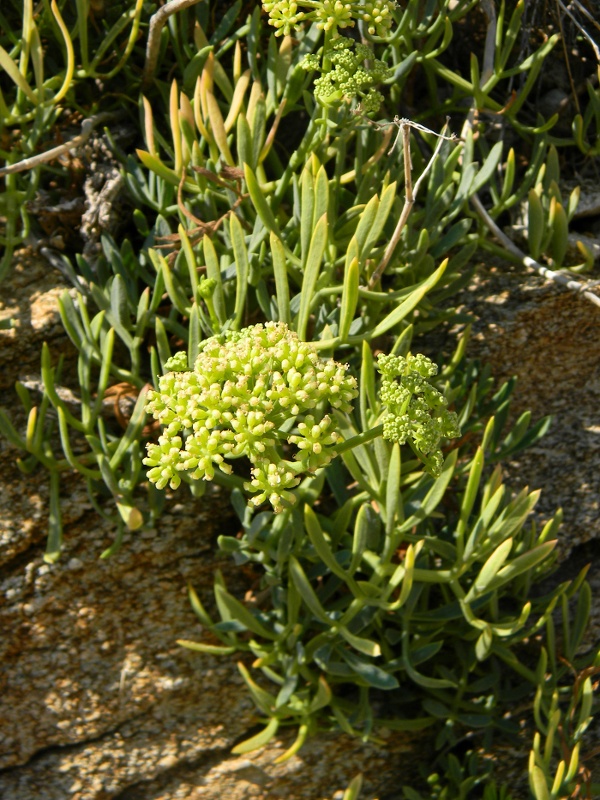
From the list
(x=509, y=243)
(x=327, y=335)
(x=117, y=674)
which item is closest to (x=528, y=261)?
(x=509, y=243)

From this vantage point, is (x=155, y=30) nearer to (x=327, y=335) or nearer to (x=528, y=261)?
(x=327, y=335)

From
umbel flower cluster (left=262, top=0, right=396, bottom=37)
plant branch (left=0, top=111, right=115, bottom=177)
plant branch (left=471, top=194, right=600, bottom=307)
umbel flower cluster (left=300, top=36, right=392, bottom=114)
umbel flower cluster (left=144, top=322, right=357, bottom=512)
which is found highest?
umbel flower cluster (left=262, top=0, right=396, bottom=37)

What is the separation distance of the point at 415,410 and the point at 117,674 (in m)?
0.93

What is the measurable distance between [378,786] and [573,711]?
419mm

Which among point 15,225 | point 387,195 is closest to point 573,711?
point 387,195

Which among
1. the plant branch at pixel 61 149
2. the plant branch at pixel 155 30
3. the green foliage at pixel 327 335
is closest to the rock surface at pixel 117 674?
the green foliage at pixel 327 335

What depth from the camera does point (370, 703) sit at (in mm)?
1606

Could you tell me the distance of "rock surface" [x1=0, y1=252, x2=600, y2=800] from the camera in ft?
5.15

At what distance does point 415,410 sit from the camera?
100 cm

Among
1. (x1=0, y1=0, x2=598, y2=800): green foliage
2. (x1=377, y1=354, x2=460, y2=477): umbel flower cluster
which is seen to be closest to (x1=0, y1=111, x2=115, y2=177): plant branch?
(x1=0, y1=0, x2=598, y2=800): green foliage

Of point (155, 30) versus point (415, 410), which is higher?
point (155, 30)

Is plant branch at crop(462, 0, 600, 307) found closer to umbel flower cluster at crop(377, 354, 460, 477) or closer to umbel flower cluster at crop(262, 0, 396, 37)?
umbel flower cluster at crop(262, 0, 396, 37)

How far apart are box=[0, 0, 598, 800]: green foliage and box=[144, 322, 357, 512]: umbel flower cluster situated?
23 cm

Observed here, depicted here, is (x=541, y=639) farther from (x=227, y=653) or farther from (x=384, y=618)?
(x=227, y=653)
